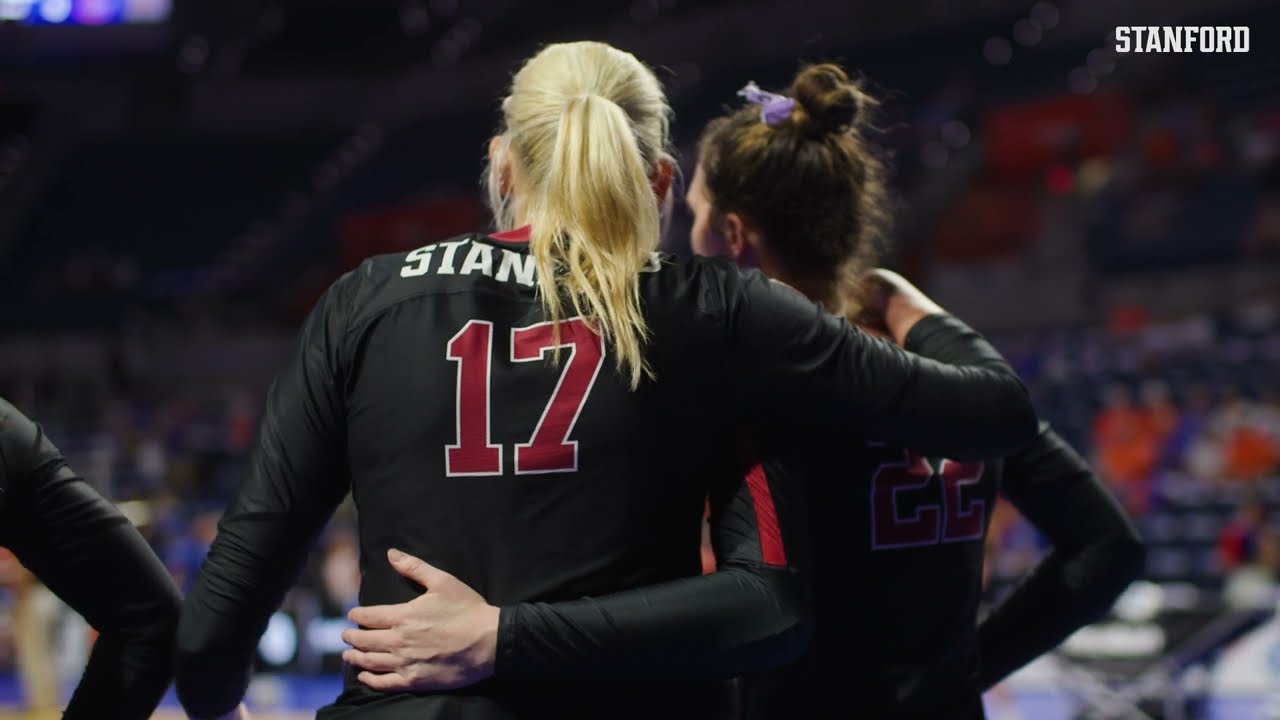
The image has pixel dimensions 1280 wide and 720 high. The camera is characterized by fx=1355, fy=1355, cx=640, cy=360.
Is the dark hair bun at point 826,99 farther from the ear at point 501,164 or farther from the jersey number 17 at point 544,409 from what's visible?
the jersey number 17 at point 544,409

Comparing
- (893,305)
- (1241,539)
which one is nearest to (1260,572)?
(1241,539)

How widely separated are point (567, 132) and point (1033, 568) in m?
1.10

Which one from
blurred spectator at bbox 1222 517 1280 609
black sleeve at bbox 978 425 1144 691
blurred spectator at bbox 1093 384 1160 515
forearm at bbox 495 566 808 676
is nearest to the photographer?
forearm at bbox 495 566 808 676

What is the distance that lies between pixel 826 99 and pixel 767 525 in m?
0.61

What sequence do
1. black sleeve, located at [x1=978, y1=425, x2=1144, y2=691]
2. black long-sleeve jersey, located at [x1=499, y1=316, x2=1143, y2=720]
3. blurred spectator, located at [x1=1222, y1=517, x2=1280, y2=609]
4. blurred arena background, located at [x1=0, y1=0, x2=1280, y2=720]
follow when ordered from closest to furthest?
black long-sleeve jersey, located at [x1=499, y1=316, x2=1143, y2=720], black sleeve, located at [x1=978, y1=425, x2=1144, y2=691], blurred spectator, located at [x1=1222, y1=517, x2=1280, y2=609], blurred arena background, located at [x1=0, y1=0, x2=1280, y2=720]

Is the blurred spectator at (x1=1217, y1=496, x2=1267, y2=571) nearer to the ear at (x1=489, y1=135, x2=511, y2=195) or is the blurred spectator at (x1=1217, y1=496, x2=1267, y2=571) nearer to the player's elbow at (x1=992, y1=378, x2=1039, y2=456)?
the player's elbow at (x1=992, y1=378, x2=1039, y2=456)

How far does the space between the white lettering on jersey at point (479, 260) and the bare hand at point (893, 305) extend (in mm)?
598

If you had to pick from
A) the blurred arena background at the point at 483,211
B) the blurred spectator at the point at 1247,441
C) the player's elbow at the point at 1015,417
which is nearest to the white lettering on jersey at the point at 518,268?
the player's elbow at the point at 1015,417

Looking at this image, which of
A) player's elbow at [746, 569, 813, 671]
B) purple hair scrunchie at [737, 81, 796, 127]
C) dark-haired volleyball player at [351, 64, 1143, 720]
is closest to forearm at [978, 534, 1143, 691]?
dark-haired volleyball player at [351, 64, 1143, 720]

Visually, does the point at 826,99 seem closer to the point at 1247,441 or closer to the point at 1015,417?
the point at 1015,417

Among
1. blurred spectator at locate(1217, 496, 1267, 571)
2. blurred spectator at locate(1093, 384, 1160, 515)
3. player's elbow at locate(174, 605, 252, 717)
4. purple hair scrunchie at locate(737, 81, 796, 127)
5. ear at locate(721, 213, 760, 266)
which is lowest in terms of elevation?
blurred spectator at locate(1217, 496, 1267, 571)

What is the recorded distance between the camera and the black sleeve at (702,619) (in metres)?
1.32

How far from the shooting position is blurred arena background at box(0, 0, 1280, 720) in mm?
8953

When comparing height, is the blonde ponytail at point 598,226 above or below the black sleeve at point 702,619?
above
